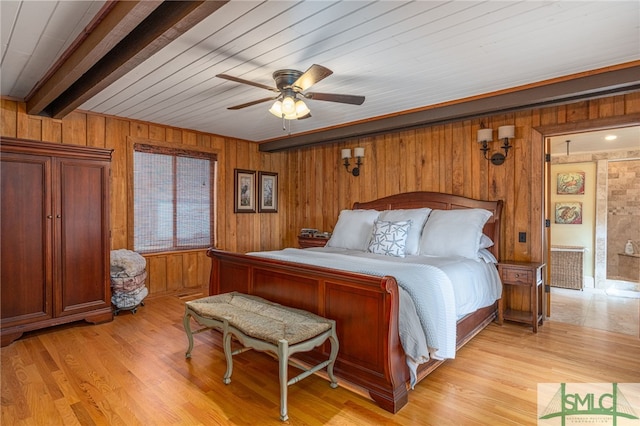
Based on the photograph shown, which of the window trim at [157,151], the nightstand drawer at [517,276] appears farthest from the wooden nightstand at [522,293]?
the window trim at [157,151]

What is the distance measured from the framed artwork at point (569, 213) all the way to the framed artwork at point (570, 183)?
0.23 m

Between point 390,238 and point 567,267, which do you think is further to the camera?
point 567,267

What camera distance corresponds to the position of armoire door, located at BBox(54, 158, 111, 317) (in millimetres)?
3396

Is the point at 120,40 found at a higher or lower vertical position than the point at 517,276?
higher

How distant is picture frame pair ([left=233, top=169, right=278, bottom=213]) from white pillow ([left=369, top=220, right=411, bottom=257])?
9.16ft

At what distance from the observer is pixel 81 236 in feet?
11.6

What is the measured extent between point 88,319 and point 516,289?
469 cm

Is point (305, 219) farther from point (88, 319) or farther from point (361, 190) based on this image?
point (88, 319)

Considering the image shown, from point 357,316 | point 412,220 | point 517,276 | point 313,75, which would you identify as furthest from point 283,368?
point 517,276

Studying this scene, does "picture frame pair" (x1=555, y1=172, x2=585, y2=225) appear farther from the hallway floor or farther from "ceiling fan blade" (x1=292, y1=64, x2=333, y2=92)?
"ceiling fan blade" (x1=292, y1=64, x2=333, y2=92)

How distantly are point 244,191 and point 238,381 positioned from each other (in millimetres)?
3739

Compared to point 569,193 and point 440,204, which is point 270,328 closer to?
point 440,204

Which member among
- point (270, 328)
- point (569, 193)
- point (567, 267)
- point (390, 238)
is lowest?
point (567, 267)

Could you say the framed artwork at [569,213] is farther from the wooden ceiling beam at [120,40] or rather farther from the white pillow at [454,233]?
the wooden ceiling beam at [120,40]
